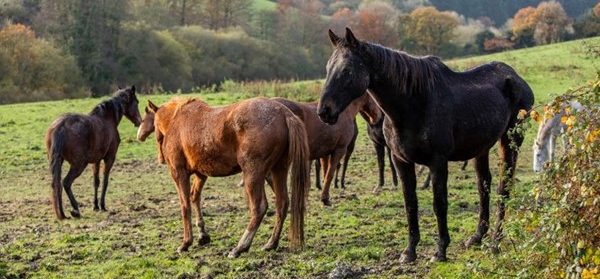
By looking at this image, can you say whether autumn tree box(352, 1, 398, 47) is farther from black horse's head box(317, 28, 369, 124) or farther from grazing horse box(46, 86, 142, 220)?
black horse's head box(317, 28, 369, 124)

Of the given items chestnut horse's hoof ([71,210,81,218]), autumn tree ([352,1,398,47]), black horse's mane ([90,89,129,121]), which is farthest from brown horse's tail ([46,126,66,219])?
autumn tree ([352,1,398,47])

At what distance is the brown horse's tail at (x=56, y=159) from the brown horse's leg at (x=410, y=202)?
6295 mm

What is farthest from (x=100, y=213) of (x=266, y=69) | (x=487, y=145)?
(x=266, y=69)

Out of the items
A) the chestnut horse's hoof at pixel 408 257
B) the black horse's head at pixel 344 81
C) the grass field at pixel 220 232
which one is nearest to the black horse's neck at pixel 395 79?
the black horse's head at pixel 344 81

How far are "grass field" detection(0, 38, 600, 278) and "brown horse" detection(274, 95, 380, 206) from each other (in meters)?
0.60

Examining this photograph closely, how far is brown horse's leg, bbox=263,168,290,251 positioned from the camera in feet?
25.0

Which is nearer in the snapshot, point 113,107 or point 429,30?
point 113,107

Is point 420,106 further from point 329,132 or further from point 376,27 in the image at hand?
point 376,27

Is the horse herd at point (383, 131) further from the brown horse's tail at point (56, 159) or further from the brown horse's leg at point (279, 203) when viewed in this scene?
the brown horse's tail at point (56, 159)

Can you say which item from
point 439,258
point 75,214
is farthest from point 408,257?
point 75,214

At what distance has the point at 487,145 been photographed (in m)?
6.68

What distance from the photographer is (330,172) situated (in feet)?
36.3

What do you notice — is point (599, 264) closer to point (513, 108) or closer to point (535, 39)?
point (513, 108)

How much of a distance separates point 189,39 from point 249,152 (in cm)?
4223
